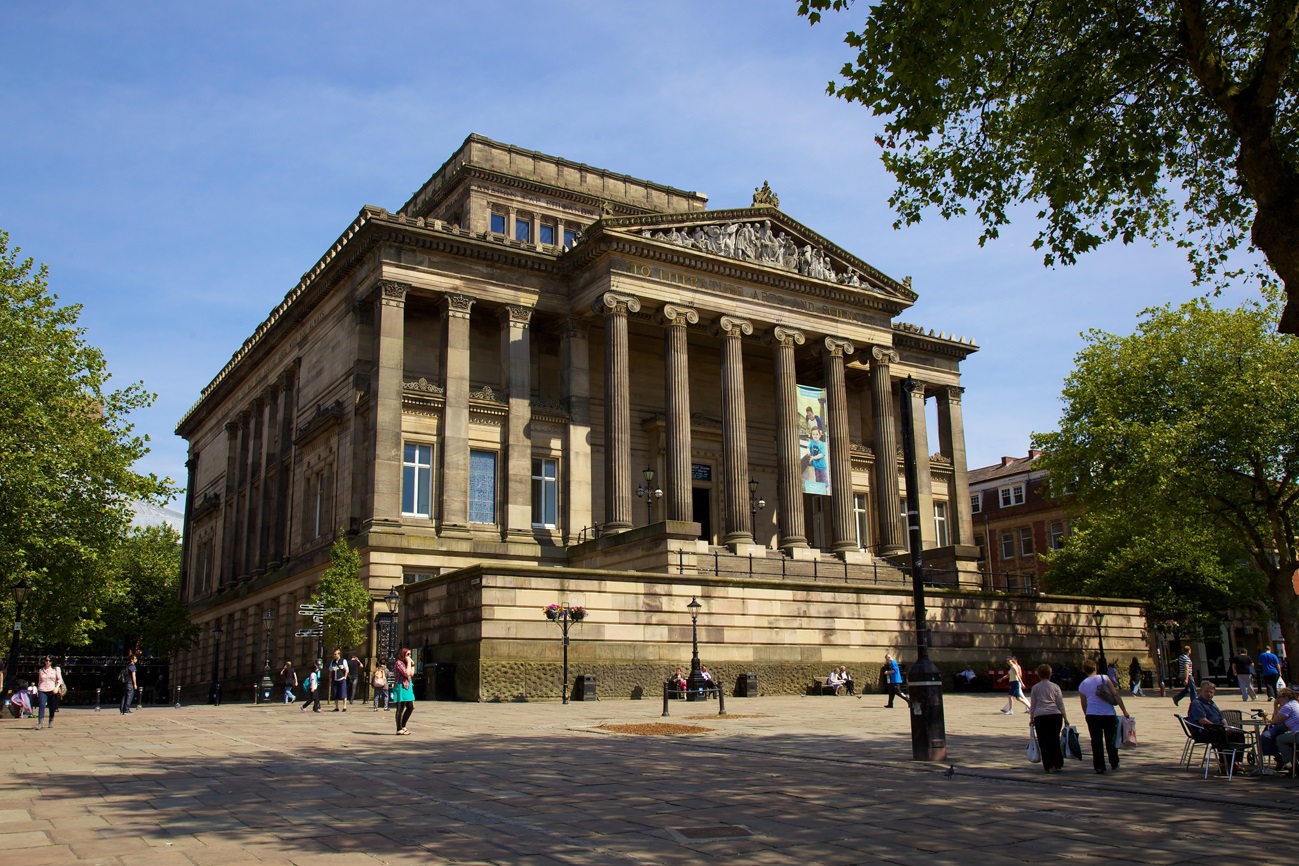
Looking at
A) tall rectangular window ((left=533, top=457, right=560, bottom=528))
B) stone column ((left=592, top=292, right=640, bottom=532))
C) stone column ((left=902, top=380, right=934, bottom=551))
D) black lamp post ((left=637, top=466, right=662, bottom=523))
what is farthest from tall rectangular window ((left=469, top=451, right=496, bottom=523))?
stone column ((left=902, top=380, right=934, bottom=551))

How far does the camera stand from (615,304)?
44.8 m

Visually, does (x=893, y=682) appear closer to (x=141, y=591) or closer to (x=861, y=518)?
A: (x=861, y=518)

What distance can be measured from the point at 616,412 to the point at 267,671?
2017 cm

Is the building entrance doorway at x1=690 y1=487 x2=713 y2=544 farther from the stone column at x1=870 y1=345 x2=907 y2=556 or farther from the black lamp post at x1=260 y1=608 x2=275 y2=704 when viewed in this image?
the black lamp post at x1=260 y1=608 x2=275 y2=704

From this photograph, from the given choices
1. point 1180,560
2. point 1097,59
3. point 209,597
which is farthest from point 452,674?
point 1180,560

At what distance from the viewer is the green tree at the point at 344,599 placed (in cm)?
3706

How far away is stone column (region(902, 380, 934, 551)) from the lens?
54.2 m

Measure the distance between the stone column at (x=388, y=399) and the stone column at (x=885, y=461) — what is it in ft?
73.8

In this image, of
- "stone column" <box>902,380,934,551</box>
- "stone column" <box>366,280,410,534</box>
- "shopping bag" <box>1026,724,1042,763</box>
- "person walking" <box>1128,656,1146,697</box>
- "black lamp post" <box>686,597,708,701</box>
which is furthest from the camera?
"stone column" <box>902,380,934,551</box>

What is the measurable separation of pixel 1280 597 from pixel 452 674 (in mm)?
31752

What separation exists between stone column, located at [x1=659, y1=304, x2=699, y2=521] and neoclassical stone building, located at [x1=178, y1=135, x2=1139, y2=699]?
101 mm

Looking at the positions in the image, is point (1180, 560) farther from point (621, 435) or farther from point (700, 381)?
point (621, 435)

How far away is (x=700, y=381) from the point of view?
54031 millimetres

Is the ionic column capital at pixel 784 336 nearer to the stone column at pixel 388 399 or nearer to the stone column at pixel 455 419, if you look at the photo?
the stone column at pixel 455 419
